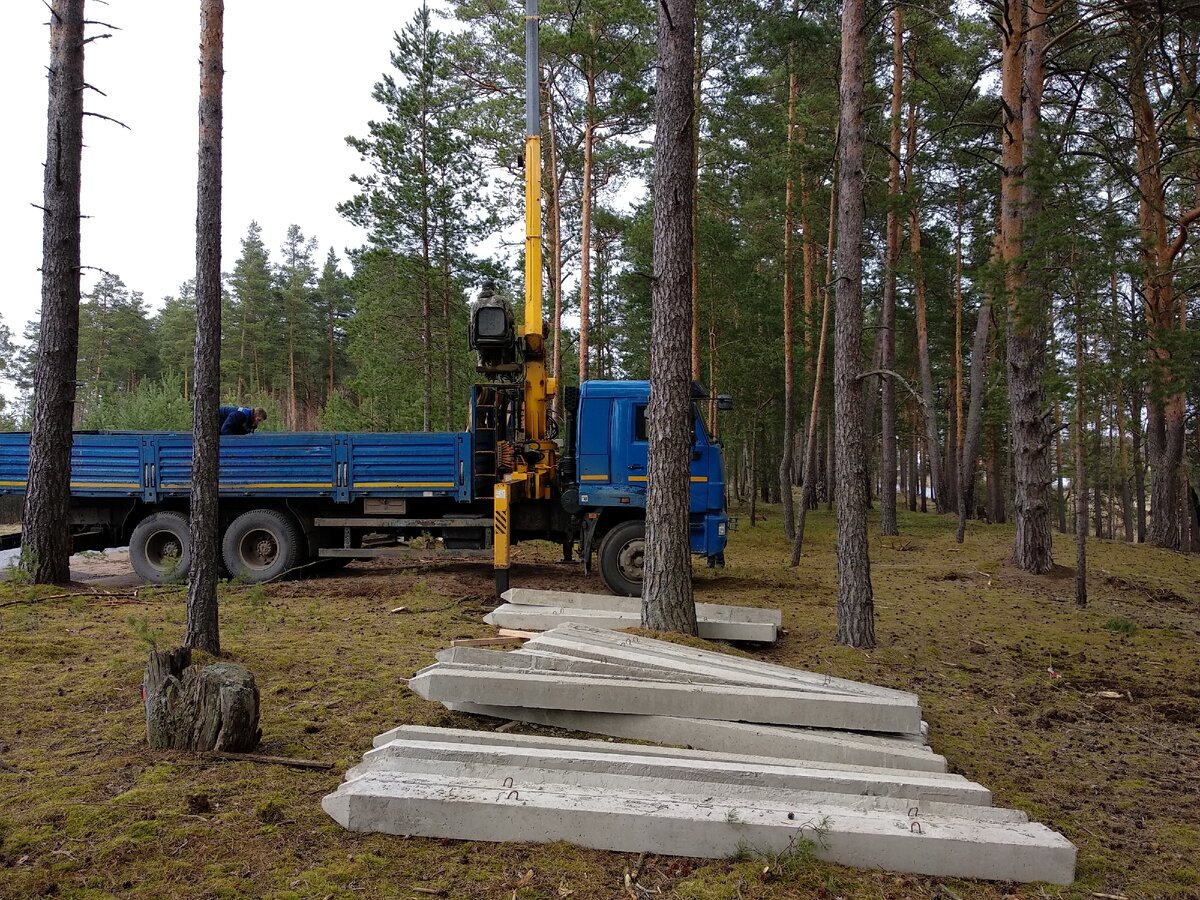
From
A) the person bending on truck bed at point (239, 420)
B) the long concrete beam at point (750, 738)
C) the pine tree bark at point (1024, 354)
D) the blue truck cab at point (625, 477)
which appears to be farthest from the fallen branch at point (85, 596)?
the pine tree bark at point (1024, 354)

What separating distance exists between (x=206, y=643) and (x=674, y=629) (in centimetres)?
362

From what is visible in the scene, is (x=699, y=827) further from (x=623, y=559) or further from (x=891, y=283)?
(x=891, y=283)

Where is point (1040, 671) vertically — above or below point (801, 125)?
below

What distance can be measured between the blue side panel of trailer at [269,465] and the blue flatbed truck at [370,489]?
14mm

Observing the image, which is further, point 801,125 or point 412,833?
point 801,125

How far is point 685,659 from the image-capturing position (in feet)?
16.0

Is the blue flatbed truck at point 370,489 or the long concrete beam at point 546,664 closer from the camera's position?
the long concrete beam at point 546,664

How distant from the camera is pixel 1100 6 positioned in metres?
10.1

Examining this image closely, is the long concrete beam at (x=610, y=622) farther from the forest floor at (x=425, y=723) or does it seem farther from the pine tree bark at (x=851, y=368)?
the pine tree bark at (x=851, y=368)

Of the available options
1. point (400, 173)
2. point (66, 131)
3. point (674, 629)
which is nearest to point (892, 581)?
point (674, 629)

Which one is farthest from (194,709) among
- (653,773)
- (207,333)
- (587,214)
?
(587,214)

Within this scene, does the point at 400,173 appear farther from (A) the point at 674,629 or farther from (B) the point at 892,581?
(A) the point at 674,629

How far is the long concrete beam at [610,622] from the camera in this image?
6648 mm

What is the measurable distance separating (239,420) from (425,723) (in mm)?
8230
